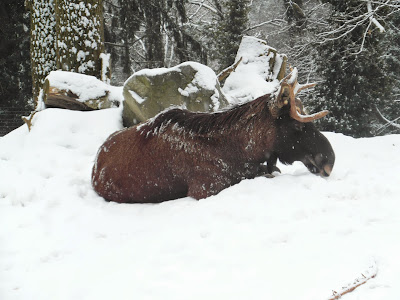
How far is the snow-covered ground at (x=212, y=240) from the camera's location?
222cm

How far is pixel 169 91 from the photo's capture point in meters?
6.74

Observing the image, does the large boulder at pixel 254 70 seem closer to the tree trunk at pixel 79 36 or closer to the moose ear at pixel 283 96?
the tree trunk at pixel 79 36

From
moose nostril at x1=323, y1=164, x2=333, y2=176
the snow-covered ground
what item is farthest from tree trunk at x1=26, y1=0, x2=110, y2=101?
moose nostril at x1=323, y1=164, x2=333, y2=176

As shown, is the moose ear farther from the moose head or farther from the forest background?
the forest background

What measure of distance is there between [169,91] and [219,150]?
2.77 metres

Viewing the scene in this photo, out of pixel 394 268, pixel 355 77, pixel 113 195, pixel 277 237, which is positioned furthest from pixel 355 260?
pixel 355 77

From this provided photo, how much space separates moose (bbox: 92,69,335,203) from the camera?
4.22 m

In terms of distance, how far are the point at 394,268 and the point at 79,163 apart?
4.52m

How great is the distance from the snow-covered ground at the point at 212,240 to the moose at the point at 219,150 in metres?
0.25

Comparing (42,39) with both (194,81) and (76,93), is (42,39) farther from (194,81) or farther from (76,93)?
(194,81)

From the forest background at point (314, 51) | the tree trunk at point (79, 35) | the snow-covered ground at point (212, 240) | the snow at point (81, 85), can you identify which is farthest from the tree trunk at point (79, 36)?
the snow-covered ground at point (212, 240)

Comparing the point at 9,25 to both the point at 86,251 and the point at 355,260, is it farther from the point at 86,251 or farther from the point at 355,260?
the point at 355,260

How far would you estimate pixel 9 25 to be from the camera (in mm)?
13867

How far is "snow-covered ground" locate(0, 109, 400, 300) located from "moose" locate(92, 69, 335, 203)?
247mm
